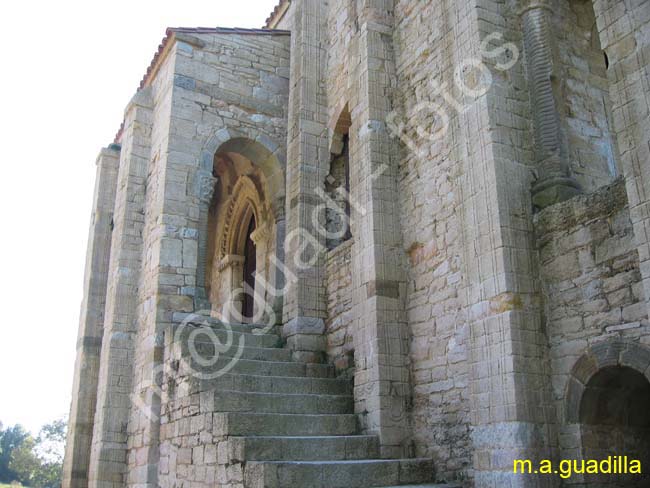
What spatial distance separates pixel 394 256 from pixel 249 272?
617 centimetres

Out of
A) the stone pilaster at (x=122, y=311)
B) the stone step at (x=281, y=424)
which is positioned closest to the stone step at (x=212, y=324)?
the stone pilaster at (x=122, y=311)

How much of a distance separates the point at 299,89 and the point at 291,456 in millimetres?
5414

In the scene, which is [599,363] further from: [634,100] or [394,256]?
[394,256]

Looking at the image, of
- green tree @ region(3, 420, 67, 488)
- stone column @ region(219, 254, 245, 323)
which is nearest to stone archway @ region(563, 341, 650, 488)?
stone column @ region(219, 254, 245, 323)

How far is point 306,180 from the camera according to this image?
8938mm

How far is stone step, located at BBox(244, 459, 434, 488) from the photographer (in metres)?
5.32

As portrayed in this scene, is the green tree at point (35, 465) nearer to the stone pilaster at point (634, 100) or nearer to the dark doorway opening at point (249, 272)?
the dark doorway opening at point (249, 272)

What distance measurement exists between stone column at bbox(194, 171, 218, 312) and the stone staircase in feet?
2.77

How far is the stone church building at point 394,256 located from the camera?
5.11 meters

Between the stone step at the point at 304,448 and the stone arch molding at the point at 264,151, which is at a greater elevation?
the stone arch molding at the point at 264,151

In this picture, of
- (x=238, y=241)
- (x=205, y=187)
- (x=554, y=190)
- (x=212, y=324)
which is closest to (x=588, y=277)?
(x=554, y=190)

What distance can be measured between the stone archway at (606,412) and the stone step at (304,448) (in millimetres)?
2045

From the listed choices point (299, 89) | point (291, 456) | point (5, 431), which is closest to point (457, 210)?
point (291, 456)

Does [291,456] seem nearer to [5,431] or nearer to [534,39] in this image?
[534,39]
